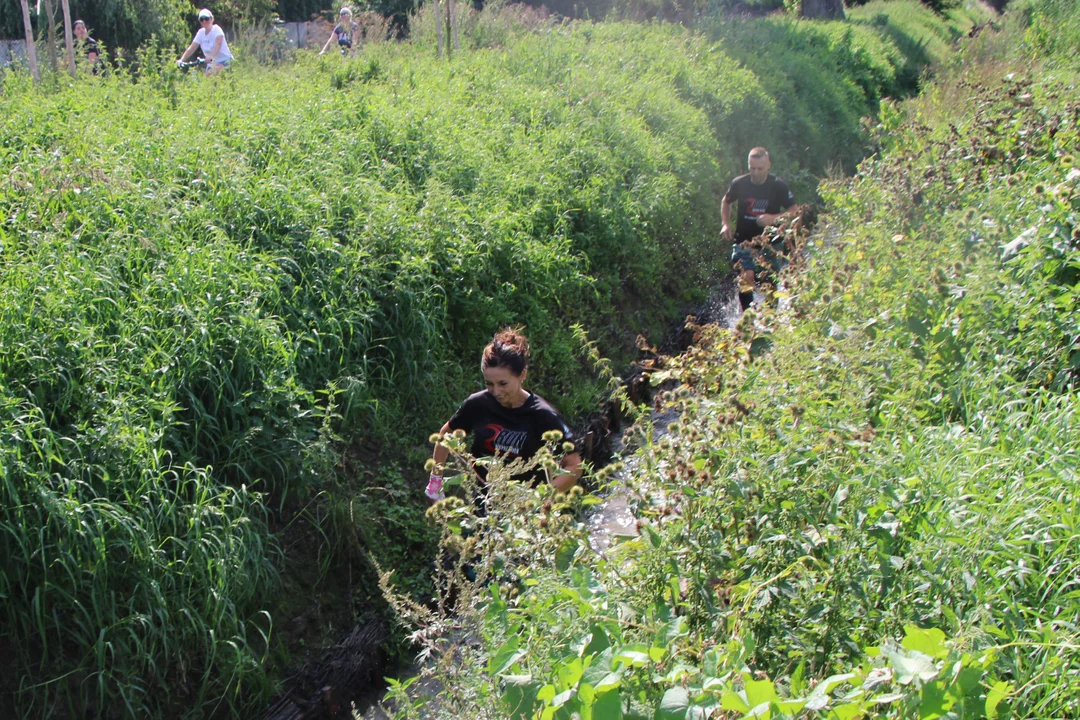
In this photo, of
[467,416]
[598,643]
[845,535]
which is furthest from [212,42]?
[598,643]

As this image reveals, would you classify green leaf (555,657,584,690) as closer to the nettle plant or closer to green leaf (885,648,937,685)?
the nettle plant

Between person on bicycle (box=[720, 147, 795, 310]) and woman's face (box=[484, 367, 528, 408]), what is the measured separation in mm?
5033

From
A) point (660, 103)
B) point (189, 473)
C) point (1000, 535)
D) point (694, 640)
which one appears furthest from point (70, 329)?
point (660, 103)

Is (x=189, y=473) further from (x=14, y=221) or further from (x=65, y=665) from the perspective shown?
(x=14, y=221)

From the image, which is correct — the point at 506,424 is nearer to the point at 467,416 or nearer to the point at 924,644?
the point at 467,416

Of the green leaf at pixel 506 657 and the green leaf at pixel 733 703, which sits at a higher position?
the green leaf at pixel 733 703

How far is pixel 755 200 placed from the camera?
9.55 m

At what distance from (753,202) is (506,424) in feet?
18.6

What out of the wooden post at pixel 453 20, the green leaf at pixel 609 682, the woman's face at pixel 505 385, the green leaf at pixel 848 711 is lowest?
the woman's face at pixel 505 385

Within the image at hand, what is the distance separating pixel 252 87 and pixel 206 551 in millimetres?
6969

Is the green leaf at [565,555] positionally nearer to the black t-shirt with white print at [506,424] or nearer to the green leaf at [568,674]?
the green leaf at [568,674]

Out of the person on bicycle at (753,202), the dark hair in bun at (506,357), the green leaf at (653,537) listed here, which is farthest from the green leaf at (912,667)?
the person on bicycle at (753,202)

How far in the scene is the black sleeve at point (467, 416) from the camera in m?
4.87

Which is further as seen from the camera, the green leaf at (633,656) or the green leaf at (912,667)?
the green leaf at (633,656)
